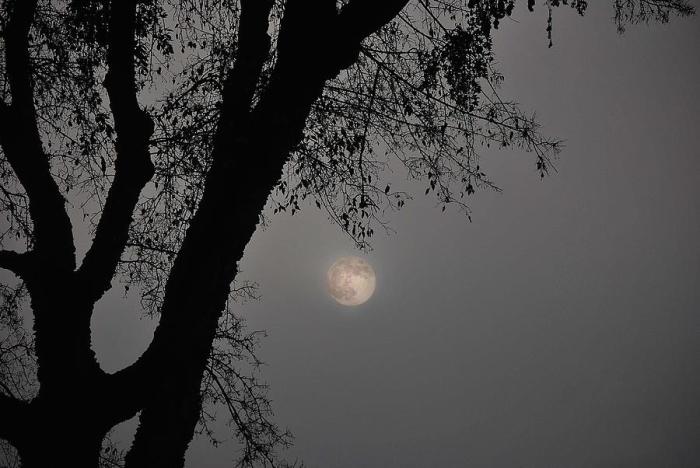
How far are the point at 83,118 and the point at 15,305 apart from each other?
2.63m

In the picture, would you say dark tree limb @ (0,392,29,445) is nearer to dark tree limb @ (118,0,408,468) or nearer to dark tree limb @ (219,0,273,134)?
dark tree limb @ (118,0,408,468)

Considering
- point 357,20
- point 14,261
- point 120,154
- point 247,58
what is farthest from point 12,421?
point 357,20

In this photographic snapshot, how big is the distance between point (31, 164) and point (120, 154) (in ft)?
1.91

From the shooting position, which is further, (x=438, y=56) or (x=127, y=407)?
(x=438, y=56)

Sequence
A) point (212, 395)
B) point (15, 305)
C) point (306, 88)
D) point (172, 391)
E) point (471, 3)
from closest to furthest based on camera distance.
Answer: point (172, 391) → point (306, 88) → point (471, 3) → point (212, 395) → point (15, 305)

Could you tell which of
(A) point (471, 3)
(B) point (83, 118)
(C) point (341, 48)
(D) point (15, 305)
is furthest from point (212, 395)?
(A) point (471, 3)

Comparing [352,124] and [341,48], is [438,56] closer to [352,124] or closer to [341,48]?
[352,124]

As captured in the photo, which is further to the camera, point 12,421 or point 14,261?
point 14,261

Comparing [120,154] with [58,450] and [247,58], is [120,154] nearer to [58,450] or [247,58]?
[247,58]

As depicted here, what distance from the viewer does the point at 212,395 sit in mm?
5457

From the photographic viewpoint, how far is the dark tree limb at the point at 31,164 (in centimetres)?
309

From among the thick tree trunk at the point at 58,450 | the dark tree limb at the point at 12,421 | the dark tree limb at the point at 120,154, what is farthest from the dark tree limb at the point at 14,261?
the thick tree trunk at the point at 58,450

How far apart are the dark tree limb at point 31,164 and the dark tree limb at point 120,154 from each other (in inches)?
8.0

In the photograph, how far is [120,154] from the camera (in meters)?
3.21
